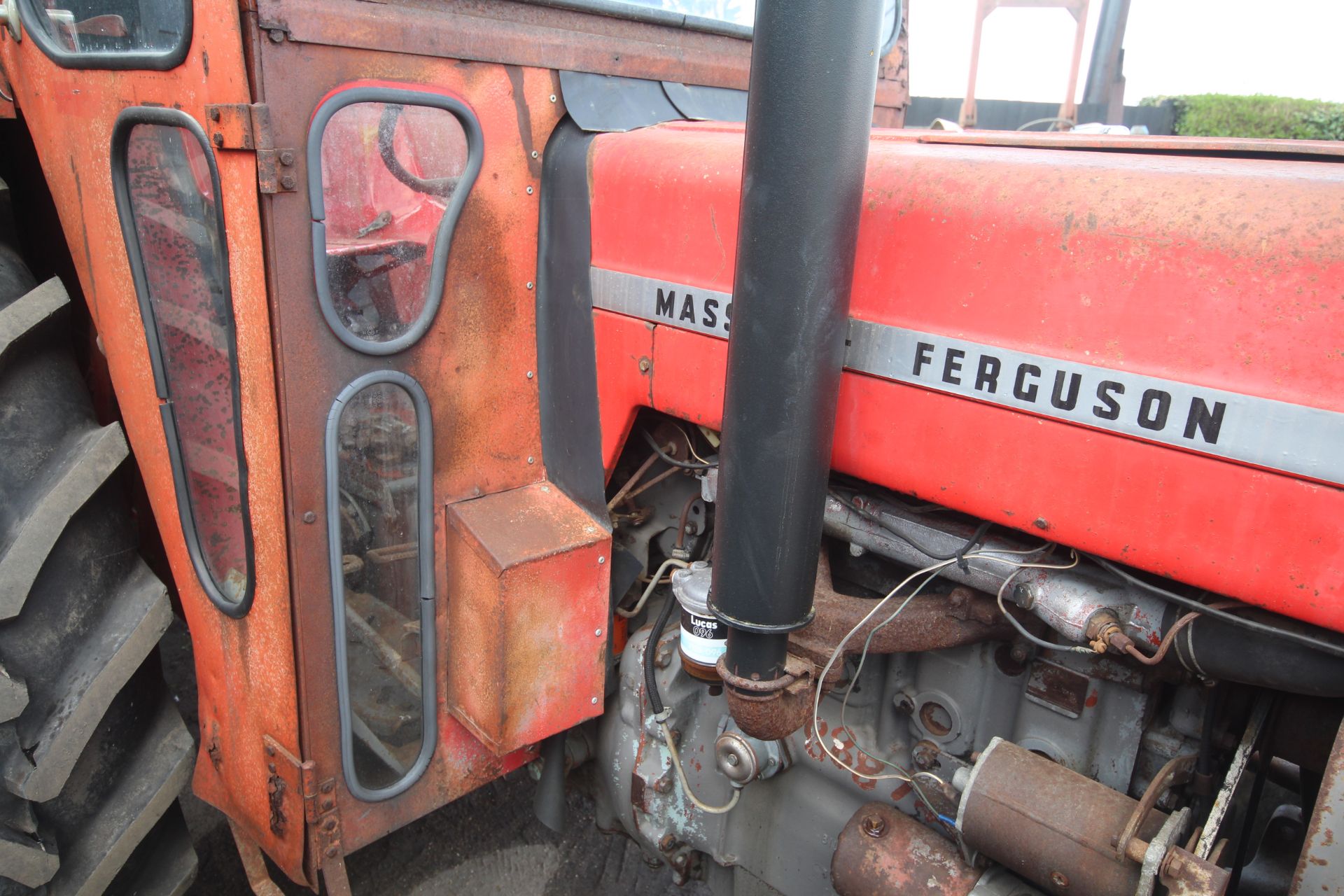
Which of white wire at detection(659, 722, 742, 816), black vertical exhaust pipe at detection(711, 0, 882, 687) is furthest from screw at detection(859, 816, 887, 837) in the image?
black vertical exhaust pipe at detection(711, 0, 882, 687)

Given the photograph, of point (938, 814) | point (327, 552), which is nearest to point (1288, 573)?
point (938, 814)

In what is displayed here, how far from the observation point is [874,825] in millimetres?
1440

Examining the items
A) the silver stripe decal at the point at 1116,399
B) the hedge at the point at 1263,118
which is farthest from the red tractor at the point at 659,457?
the hedge at the point at 1263,118

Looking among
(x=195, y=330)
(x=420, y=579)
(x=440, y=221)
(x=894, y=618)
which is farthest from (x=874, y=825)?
(x=195, y=330)

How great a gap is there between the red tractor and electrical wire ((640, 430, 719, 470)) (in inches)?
0.5

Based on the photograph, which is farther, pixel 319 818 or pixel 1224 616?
pixel 319 818

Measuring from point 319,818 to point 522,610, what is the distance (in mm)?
464

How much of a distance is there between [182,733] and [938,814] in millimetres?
1288

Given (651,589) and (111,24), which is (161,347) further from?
(651,589)

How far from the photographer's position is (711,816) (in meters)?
1.73

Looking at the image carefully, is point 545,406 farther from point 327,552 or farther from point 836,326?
point 836,326

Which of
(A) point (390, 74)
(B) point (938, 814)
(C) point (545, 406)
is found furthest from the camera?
(C) point (545, 406)

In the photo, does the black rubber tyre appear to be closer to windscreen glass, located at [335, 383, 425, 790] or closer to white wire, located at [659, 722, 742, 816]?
windscreen glass, located at [335, 383, 425, 790]

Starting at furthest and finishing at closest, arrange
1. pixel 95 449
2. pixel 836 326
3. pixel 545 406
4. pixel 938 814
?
pixel 545 406
pixel 95 449
pixel 938 814
pixel 836 326
